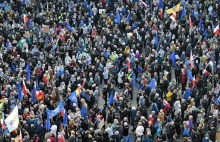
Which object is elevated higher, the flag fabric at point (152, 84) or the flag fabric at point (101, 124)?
the flag fabric at point (152, 84)

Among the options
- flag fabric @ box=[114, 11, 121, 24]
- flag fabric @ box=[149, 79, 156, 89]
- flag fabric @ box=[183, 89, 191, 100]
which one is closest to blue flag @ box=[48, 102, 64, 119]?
flag fabric @ box=[149, 79, 156, 89]

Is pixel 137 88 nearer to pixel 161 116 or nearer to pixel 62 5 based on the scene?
pixel 161 116

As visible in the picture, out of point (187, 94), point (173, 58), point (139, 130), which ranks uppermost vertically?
point (173, 58)

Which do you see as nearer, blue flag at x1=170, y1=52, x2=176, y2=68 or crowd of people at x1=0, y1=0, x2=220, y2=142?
crowd of people at x1=0, y1=0, x2=220, y2=142

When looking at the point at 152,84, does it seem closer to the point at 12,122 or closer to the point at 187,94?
the point at 187,94

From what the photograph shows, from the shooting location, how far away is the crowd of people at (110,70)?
27.7 meters

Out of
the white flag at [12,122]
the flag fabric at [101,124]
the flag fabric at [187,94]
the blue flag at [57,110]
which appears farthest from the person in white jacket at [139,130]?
the white flag at [12,122]

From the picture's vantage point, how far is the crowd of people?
90.8 feet

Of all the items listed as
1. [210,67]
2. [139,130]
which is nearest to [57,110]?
[139,130]

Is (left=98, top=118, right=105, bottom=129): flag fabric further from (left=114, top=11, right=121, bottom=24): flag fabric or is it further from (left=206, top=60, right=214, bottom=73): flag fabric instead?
(left=114, top=11, right=121, bottom=24): flag fabric

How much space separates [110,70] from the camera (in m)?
33.3

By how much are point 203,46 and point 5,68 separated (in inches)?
440

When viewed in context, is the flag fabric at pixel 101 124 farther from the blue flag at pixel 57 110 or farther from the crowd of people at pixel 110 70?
the blue flag at pixel 57 110

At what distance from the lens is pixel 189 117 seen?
2756 centimetres
